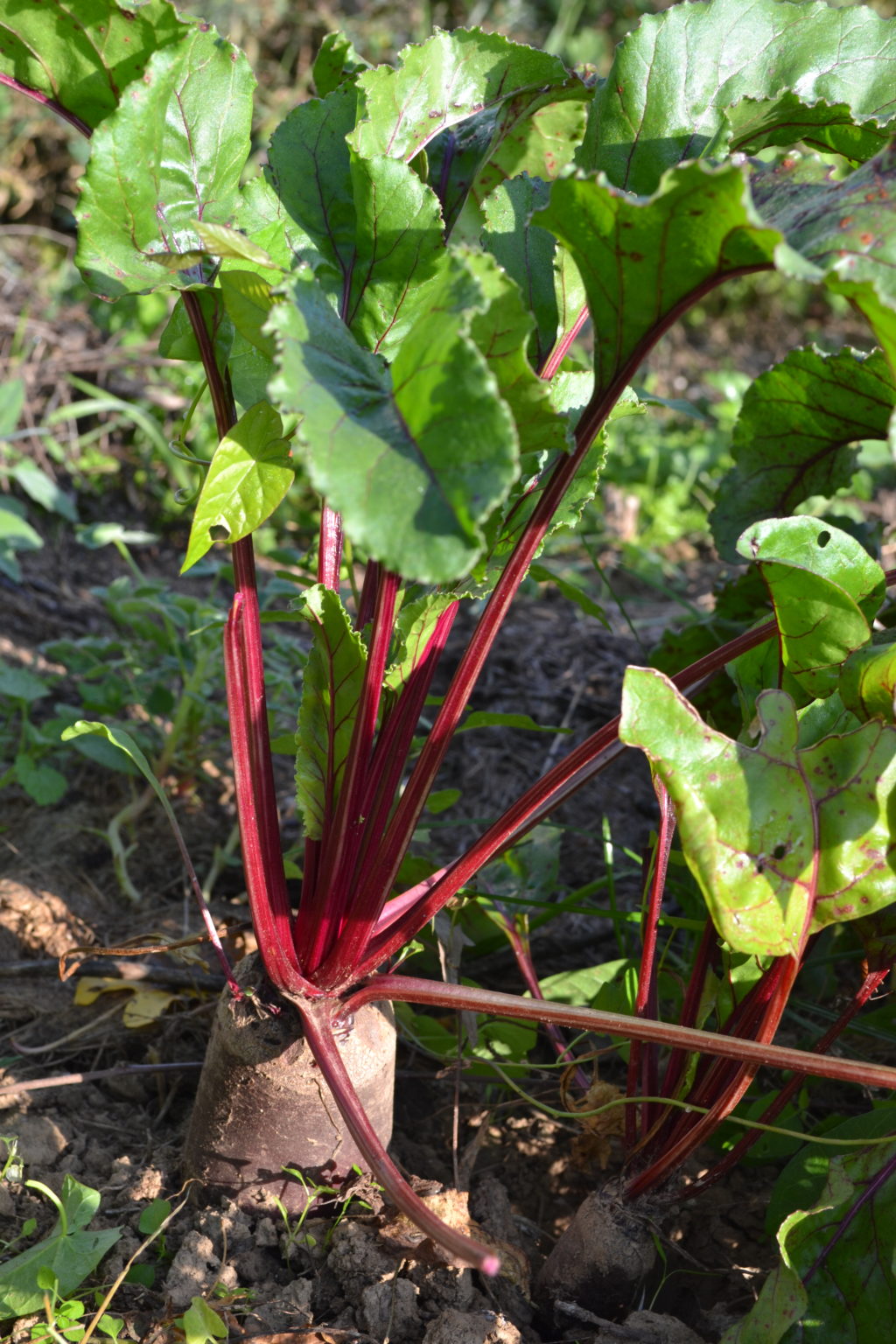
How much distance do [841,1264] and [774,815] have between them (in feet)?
1.59

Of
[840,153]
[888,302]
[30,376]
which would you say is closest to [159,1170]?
[888,302]

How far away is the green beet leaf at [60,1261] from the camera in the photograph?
1075 mm

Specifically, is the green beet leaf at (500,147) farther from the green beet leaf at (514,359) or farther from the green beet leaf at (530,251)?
the green beet leaf at (514,359)

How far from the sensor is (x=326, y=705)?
3.92ft

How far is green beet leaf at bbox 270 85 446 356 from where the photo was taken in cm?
114

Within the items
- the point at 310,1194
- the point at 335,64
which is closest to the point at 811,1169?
the point at 310,1194

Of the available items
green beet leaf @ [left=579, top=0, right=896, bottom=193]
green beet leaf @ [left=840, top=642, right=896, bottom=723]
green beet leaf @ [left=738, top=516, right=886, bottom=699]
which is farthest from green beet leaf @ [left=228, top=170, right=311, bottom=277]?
green beet leaf @ [left=840, top=642, right=896, bottom=723]

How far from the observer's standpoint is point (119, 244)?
1087 mm

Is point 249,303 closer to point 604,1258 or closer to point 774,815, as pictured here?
point 774,815

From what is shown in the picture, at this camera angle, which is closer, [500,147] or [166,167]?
[166,167]

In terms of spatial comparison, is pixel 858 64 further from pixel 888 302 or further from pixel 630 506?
pixel 630 506

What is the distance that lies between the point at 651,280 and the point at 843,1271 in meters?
0.98

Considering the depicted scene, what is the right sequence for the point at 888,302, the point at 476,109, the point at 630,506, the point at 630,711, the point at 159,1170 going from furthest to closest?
the point at 630,506
the point at 159,1170
the point at 476,109
the point at 630,711
the point at 888,302

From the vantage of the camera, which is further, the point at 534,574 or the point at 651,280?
the point at 534,574
